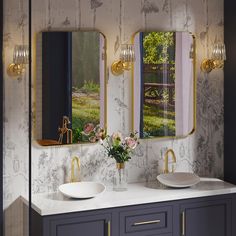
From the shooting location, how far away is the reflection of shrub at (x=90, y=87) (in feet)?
12.7

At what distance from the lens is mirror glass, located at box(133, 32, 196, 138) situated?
4.10m

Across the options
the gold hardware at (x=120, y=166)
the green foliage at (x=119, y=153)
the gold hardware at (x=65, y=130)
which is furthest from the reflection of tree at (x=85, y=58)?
the gold hardware at (x=120, y=166)

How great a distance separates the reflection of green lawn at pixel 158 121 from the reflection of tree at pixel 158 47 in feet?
1.20

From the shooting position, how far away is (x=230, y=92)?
4.34m

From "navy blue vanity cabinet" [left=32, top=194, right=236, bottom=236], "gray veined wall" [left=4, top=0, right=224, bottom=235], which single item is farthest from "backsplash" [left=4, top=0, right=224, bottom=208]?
"navy blue vanity cabinet" [left=32, top=194, right=236, bottom=236]

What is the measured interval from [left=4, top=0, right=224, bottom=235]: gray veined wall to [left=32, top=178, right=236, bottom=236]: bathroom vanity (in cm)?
20

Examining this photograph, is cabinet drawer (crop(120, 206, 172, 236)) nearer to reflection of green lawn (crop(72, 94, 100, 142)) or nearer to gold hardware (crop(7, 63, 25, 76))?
reflection of green lawn (crop(72, 94, 100, 142))

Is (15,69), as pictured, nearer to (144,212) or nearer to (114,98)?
(114,98)

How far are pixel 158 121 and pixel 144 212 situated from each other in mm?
800

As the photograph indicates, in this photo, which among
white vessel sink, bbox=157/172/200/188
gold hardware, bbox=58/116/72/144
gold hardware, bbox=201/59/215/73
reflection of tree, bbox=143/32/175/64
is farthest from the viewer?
gold hardware, bbox=201/59/215/73

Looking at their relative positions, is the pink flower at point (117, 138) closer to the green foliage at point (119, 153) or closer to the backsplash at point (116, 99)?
the green foliage at point (119, 153)

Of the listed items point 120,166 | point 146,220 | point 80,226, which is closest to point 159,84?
point 120,166

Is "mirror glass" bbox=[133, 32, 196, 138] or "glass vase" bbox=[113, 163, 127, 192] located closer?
"glass vase" bbox=[113, 163, 127, 192]

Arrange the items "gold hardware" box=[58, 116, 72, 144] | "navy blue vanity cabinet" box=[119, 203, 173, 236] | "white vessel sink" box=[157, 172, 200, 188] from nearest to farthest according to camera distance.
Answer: "navy blue vanity cabinet" box=[119, 203, 173, 236] → "gold hardware" box=[58, 116, 72, 144] → "white vessel sink" box=[157, 172, 200, 188]
